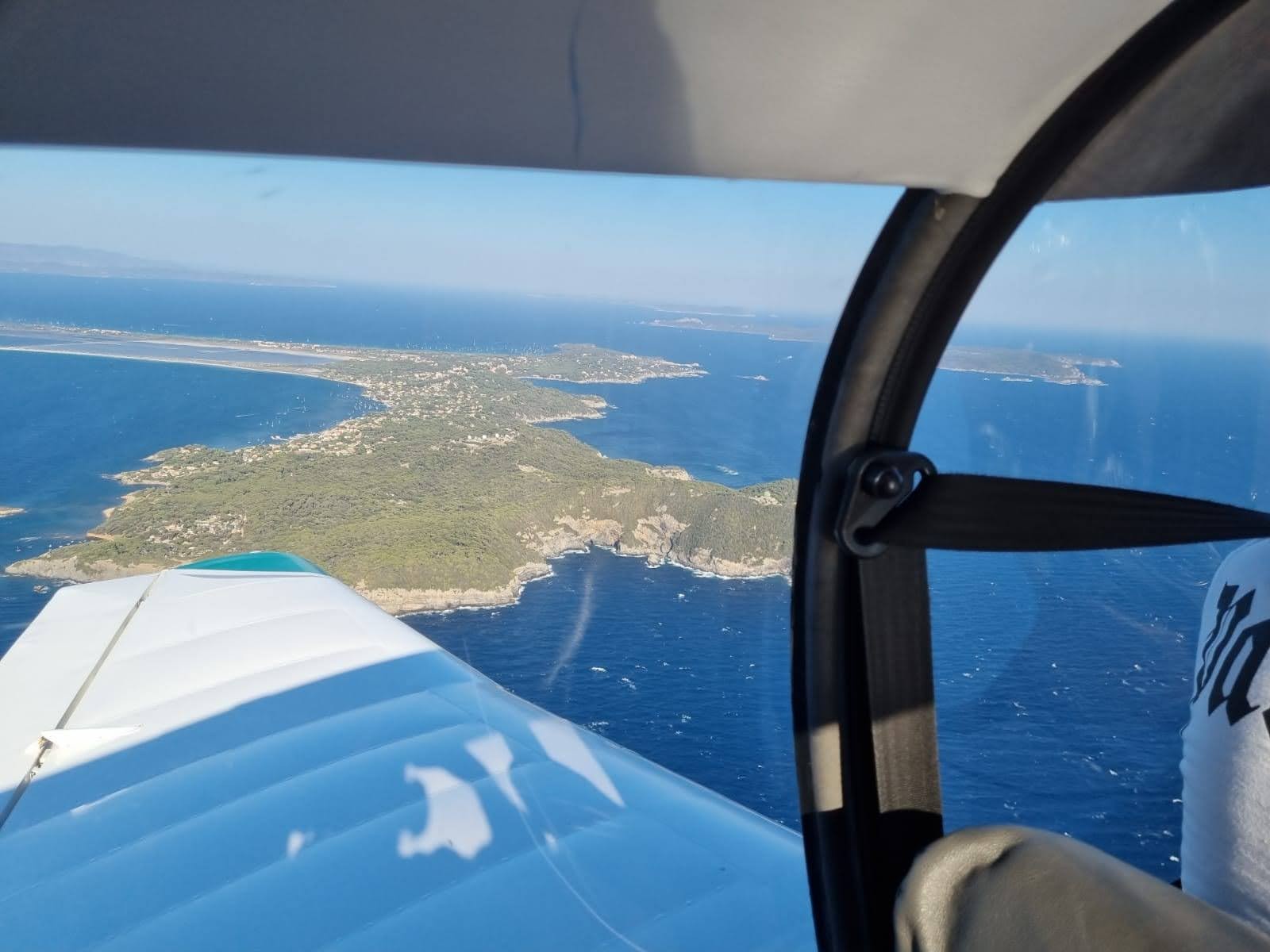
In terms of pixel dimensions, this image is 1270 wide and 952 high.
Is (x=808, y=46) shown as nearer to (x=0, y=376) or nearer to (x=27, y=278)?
(x=27, y=278)

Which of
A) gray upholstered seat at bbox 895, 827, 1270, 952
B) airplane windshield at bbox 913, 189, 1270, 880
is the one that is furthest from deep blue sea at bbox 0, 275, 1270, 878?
gray upholstered seat at bbox 895, 827, 1270, 952

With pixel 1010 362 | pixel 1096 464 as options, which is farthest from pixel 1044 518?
pixel 1010 362

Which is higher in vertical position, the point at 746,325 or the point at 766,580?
the point at 746,325

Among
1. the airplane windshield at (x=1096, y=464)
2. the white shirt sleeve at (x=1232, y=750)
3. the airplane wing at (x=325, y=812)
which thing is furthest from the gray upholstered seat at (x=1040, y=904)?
the airplane wing at (x=325, y=812)

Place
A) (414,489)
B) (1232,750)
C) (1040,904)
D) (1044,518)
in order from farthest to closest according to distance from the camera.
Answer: (414,489)
(1044,518)
(1232,750)
(1040,904)

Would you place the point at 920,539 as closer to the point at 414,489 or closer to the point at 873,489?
the point at 873,489

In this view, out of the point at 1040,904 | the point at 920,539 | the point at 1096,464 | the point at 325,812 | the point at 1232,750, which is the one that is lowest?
the point at 325,812

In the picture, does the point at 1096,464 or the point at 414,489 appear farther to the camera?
the point at 414,489
